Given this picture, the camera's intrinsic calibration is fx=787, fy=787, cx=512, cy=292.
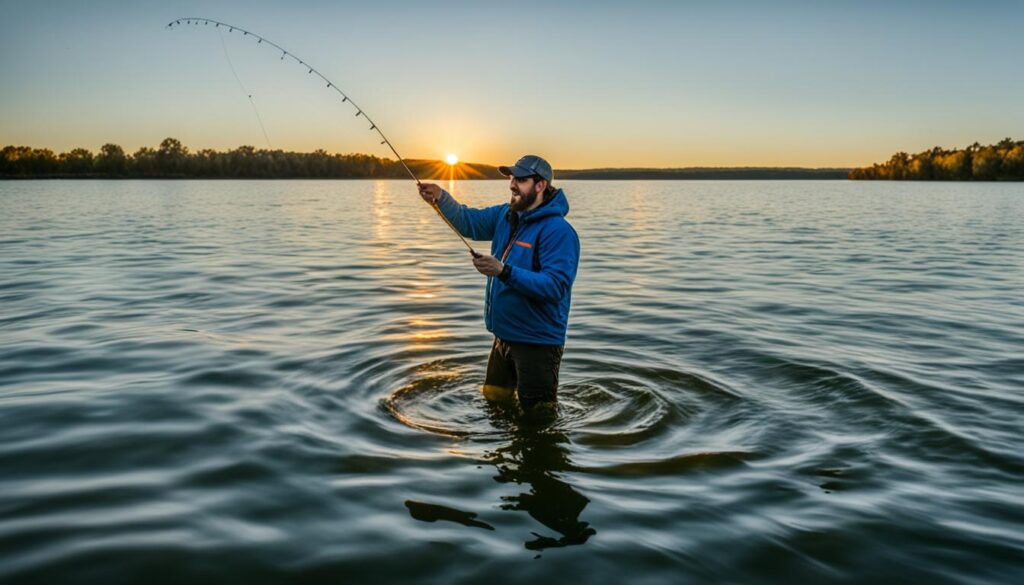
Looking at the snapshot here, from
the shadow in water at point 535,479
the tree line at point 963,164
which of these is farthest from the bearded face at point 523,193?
the tree line at point 963,164

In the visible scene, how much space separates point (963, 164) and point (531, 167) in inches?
6422

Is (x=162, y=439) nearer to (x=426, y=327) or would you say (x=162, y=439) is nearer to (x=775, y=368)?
(x=426, y=327)

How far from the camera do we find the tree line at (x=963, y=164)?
448 feet

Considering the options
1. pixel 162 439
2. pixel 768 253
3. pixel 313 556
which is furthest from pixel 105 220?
pixel 313 556

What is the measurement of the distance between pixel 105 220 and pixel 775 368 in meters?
31.7

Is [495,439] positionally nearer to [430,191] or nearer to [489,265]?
[489,265]

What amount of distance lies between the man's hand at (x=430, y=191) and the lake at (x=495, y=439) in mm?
1935

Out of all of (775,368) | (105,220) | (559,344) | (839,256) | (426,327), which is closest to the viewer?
(559,344)

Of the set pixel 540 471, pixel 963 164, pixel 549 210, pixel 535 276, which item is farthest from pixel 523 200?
pixel 963 164

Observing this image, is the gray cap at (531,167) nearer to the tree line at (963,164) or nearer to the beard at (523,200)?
the beard at (523,200)

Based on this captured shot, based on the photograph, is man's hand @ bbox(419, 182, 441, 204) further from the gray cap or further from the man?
the gray cap

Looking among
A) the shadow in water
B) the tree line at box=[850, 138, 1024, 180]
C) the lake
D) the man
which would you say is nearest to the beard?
the man

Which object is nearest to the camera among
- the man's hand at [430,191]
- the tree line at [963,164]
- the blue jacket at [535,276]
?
the blue jacket at [535,276]

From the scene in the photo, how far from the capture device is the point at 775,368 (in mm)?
8875
